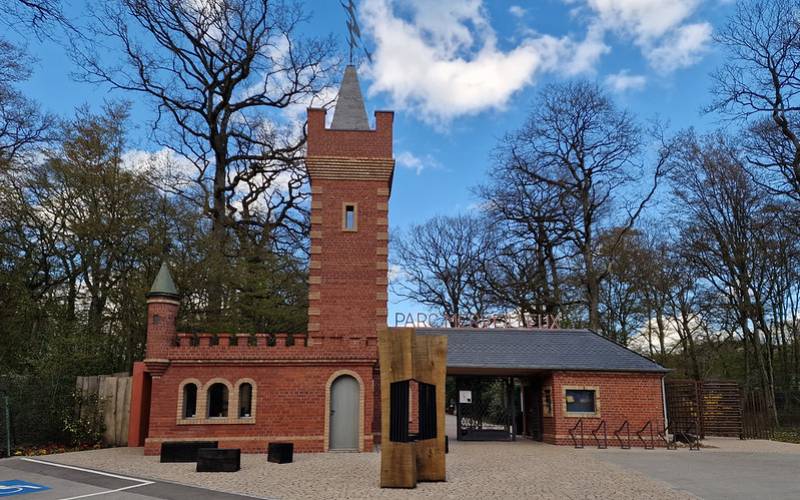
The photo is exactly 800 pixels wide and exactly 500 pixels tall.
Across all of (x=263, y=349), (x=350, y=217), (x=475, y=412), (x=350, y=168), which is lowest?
(x=475, y=412)

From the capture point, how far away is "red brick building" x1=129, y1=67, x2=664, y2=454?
17641mm

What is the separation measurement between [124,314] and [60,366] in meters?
3.56

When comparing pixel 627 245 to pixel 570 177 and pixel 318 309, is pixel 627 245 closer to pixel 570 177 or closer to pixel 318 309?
pixel 570 177

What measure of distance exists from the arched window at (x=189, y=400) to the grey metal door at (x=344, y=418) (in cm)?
388

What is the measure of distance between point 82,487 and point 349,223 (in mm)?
11616

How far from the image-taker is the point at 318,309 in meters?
20.1

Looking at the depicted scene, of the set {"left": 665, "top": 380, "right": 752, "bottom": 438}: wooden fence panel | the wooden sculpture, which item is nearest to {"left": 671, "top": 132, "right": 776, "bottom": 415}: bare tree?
{"left": 665, "top": 380, "right": 752, "bottom": 438}: wooden fence panel

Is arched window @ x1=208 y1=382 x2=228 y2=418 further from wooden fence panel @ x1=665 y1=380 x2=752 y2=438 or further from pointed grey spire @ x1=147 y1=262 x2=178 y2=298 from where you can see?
wooden fence panel @ x1=665 y1=380 x2=752 y2=438

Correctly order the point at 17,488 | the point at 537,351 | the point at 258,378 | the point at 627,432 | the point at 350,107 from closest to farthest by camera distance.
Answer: the point at 17,488 < the point at 258,378 < the point at 627,432 < the point at 350,107 < the point at 537,351

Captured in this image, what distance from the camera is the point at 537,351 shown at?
22828 millimetres

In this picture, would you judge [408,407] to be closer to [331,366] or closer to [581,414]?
[331,366]

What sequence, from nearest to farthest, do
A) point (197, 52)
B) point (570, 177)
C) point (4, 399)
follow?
point (4, 399) → point (197, 52) → point (570, 177)

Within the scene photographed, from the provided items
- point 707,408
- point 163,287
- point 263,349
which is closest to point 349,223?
point 263,349

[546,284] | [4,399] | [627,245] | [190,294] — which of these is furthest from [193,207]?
[627,245]
